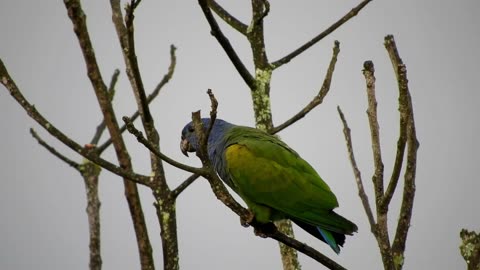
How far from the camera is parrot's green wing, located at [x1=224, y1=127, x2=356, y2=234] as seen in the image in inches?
183

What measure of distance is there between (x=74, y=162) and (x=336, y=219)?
235 cm

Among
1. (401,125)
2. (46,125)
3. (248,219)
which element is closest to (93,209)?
(248,219)

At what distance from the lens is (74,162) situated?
207 inches

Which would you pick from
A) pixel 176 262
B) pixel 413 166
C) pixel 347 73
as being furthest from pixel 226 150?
pixel 347 73

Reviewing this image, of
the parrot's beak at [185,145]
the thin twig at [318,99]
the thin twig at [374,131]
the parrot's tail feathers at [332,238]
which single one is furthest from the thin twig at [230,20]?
the parrot's tail feathers at [332,238]

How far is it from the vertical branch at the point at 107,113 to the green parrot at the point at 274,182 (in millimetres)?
1471

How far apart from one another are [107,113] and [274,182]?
6.05 feet

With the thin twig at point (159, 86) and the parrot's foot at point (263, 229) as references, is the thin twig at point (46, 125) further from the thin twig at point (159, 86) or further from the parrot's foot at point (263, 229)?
the parrot's foot at point (263, 229)

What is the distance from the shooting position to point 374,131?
3361 millimetres

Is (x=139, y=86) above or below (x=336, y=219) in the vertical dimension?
above

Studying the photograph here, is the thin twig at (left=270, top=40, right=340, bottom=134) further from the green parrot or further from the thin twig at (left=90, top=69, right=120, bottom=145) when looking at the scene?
the thin twig at (left=90, top=69, right=120, bottom=145)

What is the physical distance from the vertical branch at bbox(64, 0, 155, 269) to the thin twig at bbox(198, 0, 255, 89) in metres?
0.72

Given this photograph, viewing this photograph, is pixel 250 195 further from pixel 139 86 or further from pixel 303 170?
pixel 139 86

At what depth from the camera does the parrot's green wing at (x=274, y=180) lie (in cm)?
466
